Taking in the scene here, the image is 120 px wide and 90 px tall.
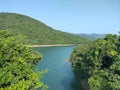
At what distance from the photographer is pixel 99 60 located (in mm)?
25156

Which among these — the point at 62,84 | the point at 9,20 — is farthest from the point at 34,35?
the point at 62,84

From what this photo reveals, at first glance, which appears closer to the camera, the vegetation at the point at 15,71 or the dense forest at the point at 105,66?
the vegetation at the point at 15,71

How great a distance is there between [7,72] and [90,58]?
1404cm

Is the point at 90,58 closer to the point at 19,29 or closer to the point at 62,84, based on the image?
the point at 62,84

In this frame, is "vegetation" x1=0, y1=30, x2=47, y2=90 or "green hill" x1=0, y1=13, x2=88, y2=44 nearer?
"vegetation" x1=0, y1=30, x2=47, y2=90

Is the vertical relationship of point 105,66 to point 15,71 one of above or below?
below

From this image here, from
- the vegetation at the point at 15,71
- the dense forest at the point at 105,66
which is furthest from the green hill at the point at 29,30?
the vegetation at the point at 15,71

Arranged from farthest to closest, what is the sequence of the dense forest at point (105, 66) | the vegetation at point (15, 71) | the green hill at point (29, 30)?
the green hill at point (29, 30) → the dense forest at point (105, 66) → the vegetation at point (15, 71)

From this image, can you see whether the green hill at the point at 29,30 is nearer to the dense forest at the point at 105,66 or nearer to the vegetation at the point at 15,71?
the dense forest at the point at 105,66

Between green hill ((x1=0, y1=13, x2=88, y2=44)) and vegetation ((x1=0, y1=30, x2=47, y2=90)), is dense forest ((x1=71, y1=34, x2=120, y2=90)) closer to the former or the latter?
vegetation ((x1=0, y1=30, x2=47, y2=90))

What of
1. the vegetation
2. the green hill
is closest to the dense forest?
the vegetation

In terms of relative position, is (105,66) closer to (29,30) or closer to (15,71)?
(15,71)

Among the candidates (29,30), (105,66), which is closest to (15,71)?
(105,66)

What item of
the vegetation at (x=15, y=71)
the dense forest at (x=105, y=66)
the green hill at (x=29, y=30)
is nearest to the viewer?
the vegetation at (x=15, y=71)
